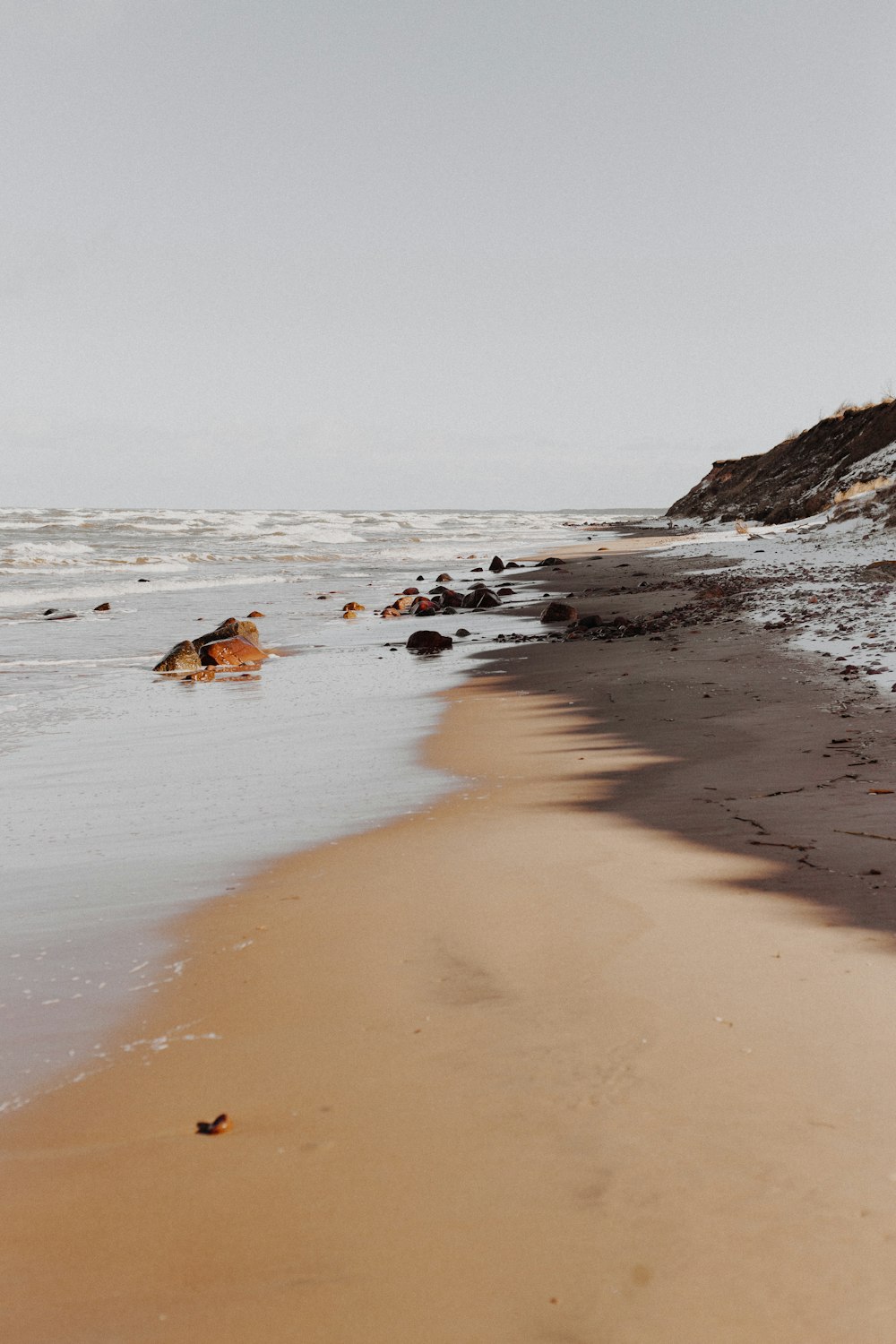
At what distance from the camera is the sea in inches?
141

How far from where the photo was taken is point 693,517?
60344mm

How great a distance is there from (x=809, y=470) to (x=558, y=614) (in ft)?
111

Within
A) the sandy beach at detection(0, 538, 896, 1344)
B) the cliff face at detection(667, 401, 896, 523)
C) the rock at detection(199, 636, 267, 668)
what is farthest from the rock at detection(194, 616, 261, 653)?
the cliff face at detection(667, 401, 896, 523)

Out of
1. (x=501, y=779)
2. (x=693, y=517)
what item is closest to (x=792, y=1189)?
(x=501, y=779)

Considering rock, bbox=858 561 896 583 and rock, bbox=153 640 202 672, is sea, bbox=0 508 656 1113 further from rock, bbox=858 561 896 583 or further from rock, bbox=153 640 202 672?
rock, bbox=858 561 896 583

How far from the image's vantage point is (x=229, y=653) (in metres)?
13.4

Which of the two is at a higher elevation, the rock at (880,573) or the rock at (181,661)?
the rock at (880,573)

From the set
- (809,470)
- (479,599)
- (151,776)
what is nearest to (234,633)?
(479,599)

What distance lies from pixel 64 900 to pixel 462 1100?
2.59 m

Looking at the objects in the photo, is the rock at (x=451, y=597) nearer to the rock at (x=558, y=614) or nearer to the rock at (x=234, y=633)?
the rock at (x=558, y=614)

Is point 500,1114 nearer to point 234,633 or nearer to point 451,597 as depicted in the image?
point 234,633

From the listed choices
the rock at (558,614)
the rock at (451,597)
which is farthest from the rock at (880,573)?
the rock at (451,597)

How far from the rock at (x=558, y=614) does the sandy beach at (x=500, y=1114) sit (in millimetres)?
11979

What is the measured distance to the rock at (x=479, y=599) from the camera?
2097 centimetres
